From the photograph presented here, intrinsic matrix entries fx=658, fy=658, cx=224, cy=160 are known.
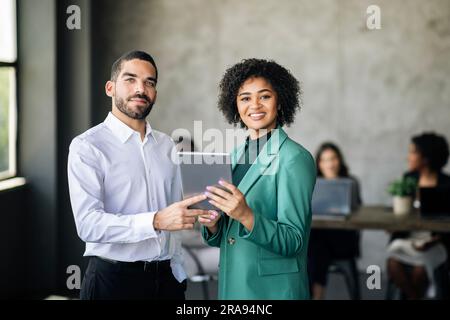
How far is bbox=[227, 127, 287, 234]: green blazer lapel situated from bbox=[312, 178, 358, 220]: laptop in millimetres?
2585

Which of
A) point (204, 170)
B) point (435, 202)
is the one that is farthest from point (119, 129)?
point (435, 202)

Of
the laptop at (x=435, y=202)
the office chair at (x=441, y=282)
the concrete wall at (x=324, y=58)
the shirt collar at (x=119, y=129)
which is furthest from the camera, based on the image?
the concrete wall at (x=324, y=58)

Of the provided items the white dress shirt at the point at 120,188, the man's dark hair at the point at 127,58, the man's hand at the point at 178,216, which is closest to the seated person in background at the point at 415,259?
the white dress shirt at the point at 120,188

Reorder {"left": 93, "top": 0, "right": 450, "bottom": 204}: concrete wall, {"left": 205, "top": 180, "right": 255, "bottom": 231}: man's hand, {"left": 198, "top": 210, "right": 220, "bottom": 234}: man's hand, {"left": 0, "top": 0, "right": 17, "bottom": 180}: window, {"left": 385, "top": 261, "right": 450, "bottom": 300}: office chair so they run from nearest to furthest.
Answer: {"left": 205, "top": 180, "right": 255, "bottom": 231}: man's hand, {"left": 198, "top": 210, "right": 220, "bottom": 234}: man's hand, {"left": 385, "top": 261, "right": 450, "bottom": 300}: office chair, {"left": 0, "top": 0, "right": 17, "bottom": 180}: window, {"left": 93, "top": 0, "right": 450, "bottom": 204}: concrete wall

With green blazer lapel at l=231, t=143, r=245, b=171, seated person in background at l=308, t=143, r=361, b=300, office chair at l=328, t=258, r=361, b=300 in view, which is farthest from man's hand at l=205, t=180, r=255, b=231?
office chair at l=328, t=258, r=361, b=300

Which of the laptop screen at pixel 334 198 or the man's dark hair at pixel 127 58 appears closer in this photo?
the man's dark hair at pixel 127 58

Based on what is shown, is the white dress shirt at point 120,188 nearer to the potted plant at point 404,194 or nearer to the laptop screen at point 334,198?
the laptop screen at point 334,198

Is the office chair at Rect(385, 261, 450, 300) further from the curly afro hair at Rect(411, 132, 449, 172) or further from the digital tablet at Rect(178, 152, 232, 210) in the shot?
the digital tablet at Rect(178, 152, 232, 210)

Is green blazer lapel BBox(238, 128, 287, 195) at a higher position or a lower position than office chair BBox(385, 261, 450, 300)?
higher

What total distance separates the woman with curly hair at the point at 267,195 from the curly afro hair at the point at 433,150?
3053mm

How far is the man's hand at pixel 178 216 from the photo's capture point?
1.73 m

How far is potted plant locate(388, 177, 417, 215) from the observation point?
4.55m

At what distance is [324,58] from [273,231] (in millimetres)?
Result: 4641
